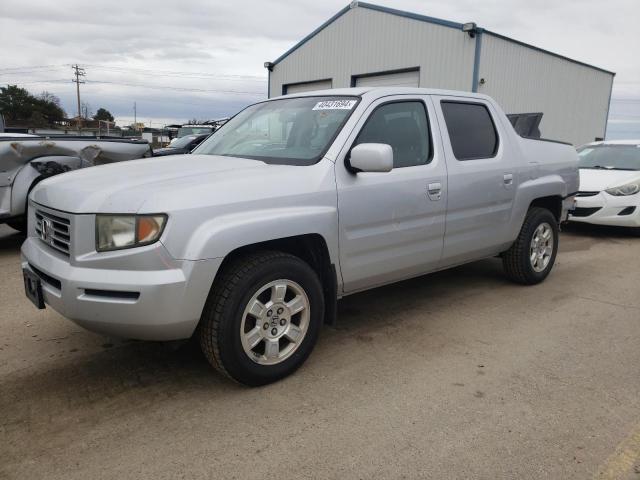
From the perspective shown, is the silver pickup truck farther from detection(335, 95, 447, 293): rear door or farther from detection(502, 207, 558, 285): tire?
detection(502, 207, 558, 285): tire

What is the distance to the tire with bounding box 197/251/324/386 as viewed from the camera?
2822 millimetres

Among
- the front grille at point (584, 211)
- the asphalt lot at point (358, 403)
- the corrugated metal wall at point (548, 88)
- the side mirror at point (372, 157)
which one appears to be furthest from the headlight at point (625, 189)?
the corrugated metal wall at point (548, 88)

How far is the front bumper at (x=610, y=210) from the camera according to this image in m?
A: 7.95

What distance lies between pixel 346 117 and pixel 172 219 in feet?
4.87

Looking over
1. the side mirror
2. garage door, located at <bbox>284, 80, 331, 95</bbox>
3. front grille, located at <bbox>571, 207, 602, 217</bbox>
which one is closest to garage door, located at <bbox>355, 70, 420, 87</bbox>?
garage door, located at <bbox>284, 80, 331, 95</bbox>

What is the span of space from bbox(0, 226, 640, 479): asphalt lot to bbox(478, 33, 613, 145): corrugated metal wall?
41.4 feet

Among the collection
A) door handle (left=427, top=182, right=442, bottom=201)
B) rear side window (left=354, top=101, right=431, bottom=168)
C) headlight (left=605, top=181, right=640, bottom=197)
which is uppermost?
rear side window (left=354, top=101, right=431, bottom=168)

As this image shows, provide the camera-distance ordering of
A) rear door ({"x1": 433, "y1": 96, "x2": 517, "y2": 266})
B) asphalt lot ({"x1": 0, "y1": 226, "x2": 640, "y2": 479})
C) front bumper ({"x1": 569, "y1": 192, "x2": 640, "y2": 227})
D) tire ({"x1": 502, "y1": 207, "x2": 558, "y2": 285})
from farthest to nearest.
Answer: front bumper ({"x1": 569, "y1": 192, "x2": 640, "y2": 227}), tire ({"x1": 502, "y1": 207, "x2": 558, "y2": 285}), rear door ({"x1": 433, "y1": 96, "x2": 517, "y2": 266}), asphalt lot ({"x1": 0, "y1": 226, "x2": 640, "y2": 479})

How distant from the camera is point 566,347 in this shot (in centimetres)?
374

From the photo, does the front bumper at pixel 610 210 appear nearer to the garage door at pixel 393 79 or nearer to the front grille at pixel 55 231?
the front grille at pixel 55 231

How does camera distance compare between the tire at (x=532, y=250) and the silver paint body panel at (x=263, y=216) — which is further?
the tire at (x=532, y=250)

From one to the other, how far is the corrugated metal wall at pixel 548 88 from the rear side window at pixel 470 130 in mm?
11357

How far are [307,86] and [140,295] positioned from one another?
18862 mm

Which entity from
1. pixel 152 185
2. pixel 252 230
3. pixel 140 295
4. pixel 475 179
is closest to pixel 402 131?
pixel 475 179
